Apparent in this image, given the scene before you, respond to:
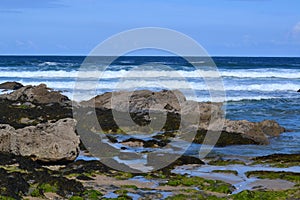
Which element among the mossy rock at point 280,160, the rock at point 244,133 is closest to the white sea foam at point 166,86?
the rock at point 244,133

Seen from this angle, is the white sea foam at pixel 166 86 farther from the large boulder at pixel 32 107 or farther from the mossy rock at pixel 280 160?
the mossy rock at pixel 280 160

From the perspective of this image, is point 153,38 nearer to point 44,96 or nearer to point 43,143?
point 43,143

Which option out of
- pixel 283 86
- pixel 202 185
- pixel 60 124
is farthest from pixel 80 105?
pixel 283 86

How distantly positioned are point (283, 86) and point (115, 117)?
28846mm

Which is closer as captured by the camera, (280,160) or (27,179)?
(27,179)

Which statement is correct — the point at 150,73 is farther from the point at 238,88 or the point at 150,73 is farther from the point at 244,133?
the point at 244,133

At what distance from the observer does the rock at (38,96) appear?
27.1 meters

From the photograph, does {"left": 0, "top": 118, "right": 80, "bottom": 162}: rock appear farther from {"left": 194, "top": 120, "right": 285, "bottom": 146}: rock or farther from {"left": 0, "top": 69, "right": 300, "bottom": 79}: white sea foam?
{"left": 0, "top": 69, "right": 300, "bottom": 79}: white sea foam

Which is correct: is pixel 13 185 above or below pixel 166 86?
below

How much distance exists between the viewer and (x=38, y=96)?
27.5 metres

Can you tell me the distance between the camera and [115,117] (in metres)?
22.3

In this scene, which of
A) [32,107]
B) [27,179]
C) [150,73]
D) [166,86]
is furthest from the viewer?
[150,73]

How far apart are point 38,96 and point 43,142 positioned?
48.3 feet

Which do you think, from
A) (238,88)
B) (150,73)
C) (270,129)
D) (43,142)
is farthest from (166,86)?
(43,142)
